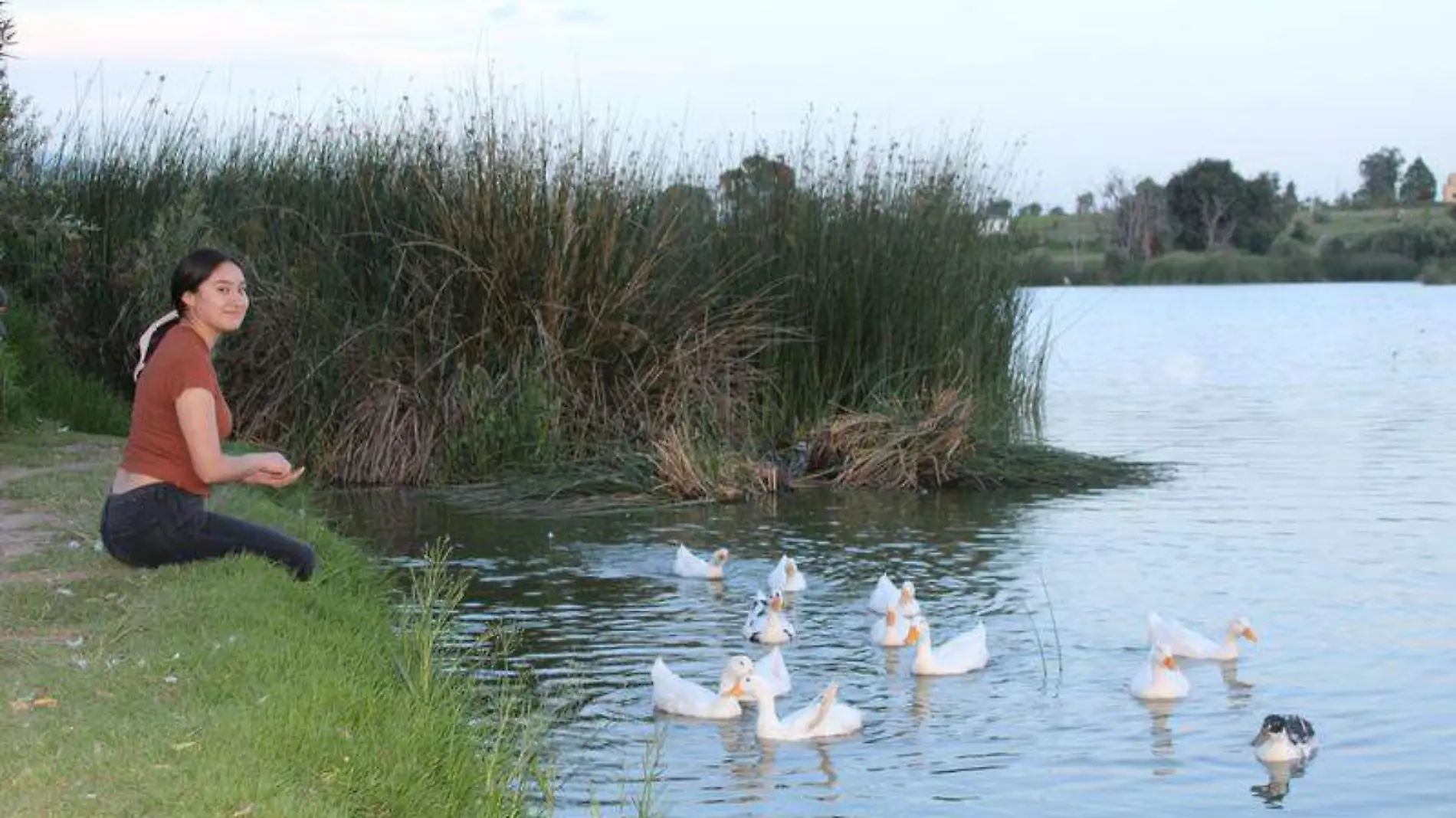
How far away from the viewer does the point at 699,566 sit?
1227 centimetres

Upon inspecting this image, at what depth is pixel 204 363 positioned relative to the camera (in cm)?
830

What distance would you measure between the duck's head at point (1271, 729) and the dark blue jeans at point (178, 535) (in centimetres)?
413

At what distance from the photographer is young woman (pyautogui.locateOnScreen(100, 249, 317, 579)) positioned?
821 centimetres

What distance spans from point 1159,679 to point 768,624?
7.01 ft

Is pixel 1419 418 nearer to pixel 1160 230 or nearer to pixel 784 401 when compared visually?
pixel 784 401

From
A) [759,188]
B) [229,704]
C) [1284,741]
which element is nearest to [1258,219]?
[759,188]

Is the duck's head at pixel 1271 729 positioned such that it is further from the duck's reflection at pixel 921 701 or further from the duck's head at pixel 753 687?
the duck's head at pixel 753 687

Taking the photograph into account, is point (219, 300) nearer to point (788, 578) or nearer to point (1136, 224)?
point (788, 578)

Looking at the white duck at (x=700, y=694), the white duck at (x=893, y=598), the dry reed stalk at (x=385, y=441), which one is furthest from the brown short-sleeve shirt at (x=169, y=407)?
the dry reed stalk at (x=385, y=441)

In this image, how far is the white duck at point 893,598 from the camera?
410 inches

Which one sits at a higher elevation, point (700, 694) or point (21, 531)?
point (21, 531)

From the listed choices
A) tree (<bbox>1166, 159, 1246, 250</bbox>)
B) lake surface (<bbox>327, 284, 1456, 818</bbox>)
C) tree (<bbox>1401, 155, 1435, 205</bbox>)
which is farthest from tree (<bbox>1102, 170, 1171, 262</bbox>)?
lake surface (<bbox>327, 284, 1456, 818</bbox>)

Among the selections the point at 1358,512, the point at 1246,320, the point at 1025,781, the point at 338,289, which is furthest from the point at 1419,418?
the point at 1246,320

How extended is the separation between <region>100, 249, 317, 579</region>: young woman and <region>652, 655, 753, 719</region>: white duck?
6.24 ft
